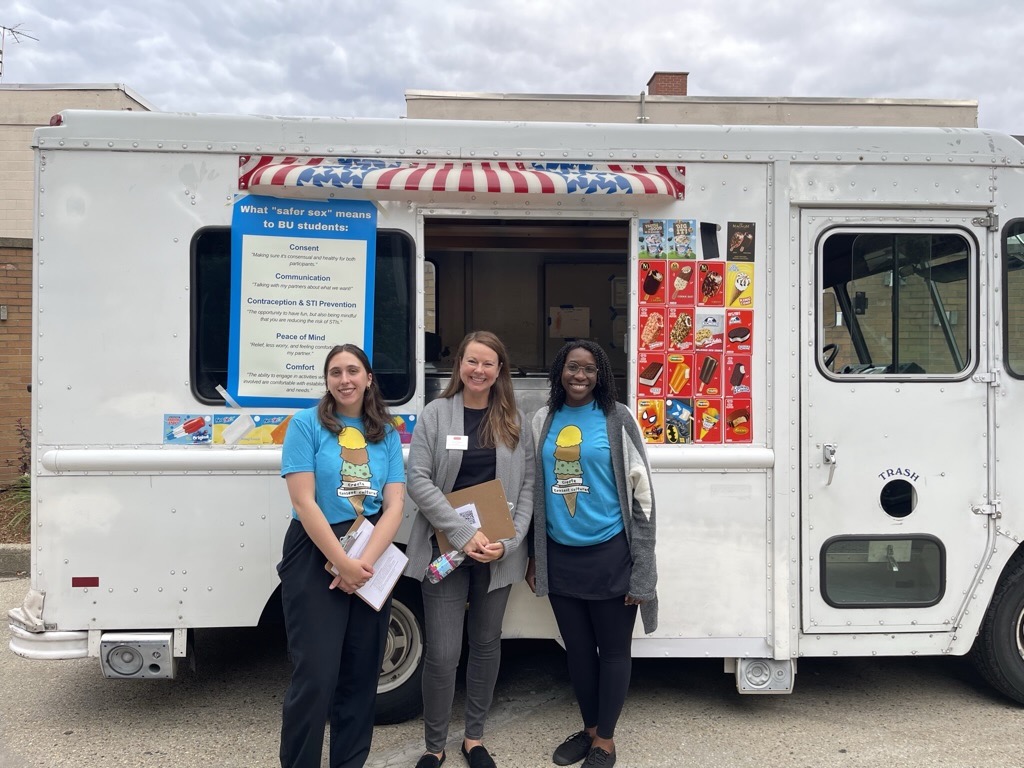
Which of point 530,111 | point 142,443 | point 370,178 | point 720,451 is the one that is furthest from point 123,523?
point 530,111

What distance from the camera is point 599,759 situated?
3.00 metres

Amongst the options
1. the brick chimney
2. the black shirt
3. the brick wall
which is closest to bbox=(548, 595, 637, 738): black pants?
the black shirt

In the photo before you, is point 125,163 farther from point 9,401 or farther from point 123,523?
point 9,401

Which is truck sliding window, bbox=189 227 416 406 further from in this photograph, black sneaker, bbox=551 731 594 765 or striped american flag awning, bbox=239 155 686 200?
black sneaker, bbox=551 731 594 765

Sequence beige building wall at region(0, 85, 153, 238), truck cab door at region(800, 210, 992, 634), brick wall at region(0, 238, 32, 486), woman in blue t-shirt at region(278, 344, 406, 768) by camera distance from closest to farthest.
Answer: woman in blue t-shirt at region(278, 344, 406, 768)
truck cab door at region(800, 210, 992, 634)
brick wall at region(0, 238, 32, 486)
beige building wall at region(0, 85, 153, 238)

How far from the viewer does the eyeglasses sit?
290 centimetres

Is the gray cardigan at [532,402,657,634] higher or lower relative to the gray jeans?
higher

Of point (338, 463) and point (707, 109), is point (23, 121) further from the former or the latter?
point (707, 109)

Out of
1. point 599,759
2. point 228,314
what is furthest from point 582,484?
point 228,314

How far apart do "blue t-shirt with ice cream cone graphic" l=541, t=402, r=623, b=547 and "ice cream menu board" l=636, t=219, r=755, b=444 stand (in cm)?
43

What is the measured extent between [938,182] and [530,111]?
1054 centimetres

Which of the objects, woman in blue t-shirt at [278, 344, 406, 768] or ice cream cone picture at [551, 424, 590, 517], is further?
ice cream cone picture at [551, 424, 590, 517]

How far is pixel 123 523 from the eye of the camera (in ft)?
10.3

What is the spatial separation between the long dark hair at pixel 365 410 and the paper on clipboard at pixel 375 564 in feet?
1.05
